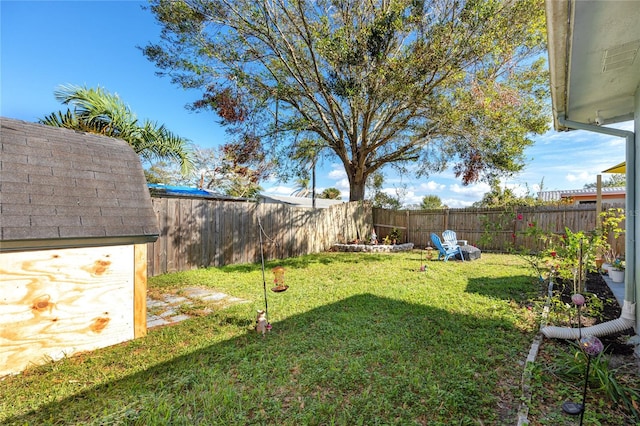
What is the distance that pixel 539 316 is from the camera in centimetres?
357

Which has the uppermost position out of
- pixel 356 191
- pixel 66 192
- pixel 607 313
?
pixel 356 191

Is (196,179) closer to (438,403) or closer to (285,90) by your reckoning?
(285,90)

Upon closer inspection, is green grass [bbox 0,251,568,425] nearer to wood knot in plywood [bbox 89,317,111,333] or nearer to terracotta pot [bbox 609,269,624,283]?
wood knot in plywood [bbox 89,317,111,333]

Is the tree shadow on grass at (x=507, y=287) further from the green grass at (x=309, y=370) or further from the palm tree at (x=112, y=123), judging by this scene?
the palm tree at (x=112, y=123)

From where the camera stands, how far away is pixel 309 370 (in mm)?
2453

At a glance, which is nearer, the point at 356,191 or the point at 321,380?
the point at 321,380

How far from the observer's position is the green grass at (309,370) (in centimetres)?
191

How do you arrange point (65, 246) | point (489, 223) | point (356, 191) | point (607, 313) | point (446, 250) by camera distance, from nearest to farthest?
1. point (65, 246)
2. point (607, 313)
3. point (446, 250)
4. point (489, 223)
5. point (356, 191)

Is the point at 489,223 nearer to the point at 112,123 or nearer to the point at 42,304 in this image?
the point at 42,304

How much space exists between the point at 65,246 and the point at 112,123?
561 cm

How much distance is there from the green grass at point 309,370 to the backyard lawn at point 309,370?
0.4 inches

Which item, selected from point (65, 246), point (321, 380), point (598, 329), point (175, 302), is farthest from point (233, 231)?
point (598, 329)

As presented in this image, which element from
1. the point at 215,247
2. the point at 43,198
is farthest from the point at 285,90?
the point at 43,198

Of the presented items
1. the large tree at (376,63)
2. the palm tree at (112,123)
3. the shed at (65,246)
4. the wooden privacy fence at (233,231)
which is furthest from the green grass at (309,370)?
the palm tree at (112,123)
